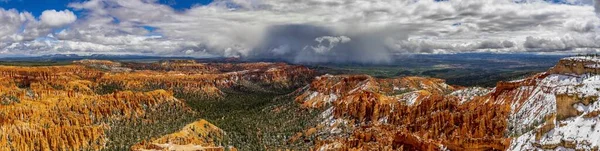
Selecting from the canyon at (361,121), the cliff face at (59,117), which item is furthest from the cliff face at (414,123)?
the cliff face at (59,117)

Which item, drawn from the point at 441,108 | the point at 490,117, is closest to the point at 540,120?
the point at 490,117

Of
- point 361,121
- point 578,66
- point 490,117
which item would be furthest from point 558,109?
point 361,121

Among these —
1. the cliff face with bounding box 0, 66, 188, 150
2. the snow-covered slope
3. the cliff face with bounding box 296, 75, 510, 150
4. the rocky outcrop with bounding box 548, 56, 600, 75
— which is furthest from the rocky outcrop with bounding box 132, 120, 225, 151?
the rocky outcrop with bounding box 548, 56, 600, 75

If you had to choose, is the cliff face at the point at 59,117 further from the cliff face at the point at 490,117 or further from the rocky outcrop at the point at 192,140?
the cliff face at the point at 490,117

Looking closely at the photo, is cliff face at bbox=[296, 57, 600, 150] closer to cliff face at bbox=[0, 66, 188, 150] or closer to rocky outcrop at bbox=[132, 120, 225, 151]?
rocky outcrop at bbox=[132, 120, 225, 151]

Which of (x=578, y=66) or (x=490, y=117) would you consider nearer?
(x=490, y=117)

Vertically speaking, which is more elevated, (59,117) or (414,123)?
(414,123)

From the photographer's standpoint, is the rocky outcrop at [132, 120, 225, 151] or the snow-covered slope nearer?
the snow-covered slope

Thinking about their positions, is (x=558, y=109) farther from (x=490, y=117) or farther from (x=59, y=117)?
(x=59, y=117)
